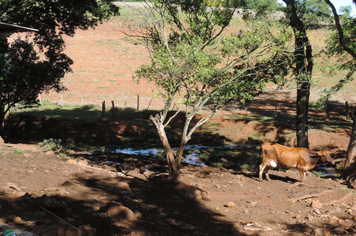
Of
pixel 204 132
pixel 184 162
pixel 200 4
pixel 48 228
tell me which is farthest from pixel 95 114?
pixel 48 228

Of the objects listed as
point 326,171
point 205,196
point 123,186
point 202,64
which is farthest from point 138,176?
point 326,171

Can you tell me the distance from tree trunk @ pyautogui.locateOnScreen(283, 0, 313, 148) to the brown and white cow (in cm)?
274

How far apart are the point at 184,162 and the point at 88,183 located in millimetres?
7672

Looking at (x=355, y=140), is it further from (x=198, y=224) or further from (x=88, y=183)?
(x=88, y=183)

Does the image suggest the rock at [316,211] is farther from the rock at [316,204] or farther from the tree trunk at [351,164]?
the tree trunk at [351,164]

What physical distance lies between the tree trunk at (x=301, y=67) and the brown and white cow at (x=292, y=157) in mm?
2739

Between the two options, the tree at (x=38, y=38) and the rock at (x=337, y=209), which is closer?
the rock at (x=337, y=209)

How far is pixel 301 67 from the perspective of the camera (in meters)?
14.3

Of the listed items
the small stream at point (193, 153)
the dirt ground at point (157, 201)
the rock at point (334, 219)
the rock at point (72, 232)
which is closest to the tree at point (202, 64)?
the dirt ground at point (157, 201)

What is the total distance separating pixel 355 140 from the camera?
12680 mm

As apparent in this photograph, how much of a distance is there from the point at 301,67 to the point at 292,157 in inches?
172

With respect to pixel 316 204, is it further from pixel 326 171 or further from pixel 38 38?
pixel 38 38

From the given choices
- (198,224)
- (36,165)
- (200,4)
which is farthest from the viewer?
(200,4)

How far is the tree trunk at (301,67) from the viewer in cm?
1388
